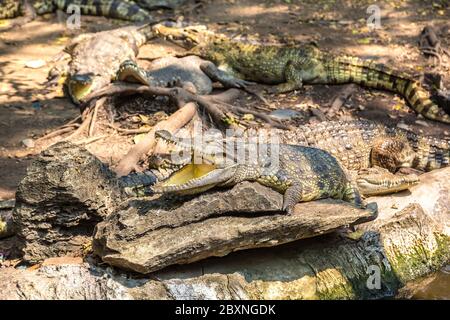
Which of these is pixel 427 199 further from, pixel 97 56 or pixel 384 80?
pixel 97 56

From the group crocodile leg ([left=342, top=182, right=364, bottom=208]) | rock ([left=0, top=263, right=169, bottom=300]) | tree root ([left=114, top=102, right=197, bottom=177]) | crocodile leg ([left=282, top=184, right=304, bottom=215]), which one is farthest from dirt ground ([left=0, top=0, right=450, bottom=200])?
crocodile leg ([left=282, top=184, right=304, bottom=215])

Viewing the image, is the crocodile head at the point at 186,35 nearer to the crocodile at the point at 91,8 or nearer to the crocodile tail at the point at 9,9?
the crocodile at the point at 91,8

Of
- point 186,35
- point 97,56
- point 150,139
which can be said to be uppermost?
point 186,35

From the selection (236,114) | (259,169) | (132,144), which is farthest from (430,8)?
(259,169)

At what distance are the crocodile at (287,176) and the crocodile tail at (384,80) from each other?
281cm

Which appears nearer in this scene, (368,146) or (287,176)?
(287,176)

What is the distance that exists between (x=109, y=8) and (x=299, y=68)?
3822 mm

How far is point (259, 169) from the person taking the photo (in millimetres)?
4566

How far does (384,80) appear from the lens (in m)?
8.05

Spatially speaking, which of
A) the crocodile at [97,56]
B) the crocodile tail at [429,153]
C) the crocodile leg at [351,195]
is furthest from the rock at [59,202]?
the crocodile at [97,56]

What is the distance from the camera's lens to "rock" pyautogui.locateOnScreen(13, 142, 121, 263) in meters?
4.48

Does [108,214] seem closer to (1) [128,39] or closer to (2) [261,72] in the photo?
(2) [261,72]

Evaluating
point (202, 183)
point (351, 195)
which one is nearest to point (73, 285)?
point (202, 183)

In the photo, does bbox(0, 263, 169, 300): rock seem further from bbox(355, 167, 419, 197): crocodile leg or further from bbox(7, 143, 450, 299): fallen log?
bbox(355, 167, 419, 197): crocodile leg
